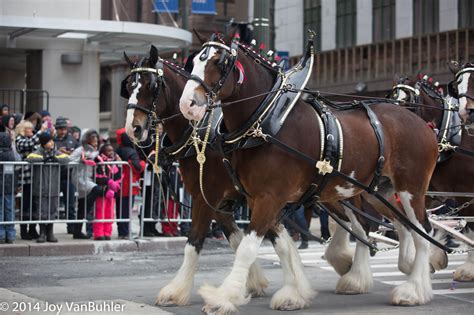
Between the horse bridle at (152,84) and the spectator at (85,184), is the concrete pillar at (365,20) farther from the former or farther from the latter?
the horse bridle at (152,84)

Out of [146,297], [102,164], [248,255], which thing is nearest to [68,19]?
[102,164]

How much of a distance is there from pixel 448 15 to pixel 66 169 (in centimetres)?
1823

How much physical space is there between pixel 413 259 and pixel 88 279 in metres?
4.08

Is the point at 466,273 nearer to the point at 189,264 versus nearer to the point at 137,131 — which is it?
the point at 189,264

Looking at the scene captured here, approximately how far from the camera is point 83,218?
15.4 metres

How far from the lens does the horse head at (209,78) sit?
326 inches

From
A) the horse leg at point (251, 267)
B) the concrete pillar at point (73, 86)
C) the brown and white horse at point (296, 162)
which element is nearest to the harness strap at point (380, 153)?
the brown and white horse at point (296, 162)

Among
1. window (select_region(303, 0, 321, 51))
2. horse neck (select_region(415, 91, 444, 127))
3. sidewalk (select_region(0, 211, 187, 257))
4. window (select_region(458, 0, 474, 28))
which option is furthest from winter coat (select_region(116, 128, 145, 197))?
window (select_region(303, 0, 321, 51))

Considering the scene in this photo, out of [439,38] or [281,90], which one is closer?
[281,90]

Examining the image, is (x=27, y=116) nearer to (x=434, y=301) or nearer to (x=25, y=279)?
(x=25, y=279)

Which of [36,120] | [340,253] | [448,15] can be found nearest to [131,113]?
[340,253]

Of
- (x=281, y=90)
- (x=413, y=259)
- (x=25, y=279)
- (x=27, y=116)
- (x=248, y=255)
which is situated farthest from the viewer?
(x=27, y=116)

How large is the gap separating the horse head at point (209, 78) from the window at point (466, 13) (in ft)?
71.0

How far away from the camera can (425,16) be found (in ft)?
102
